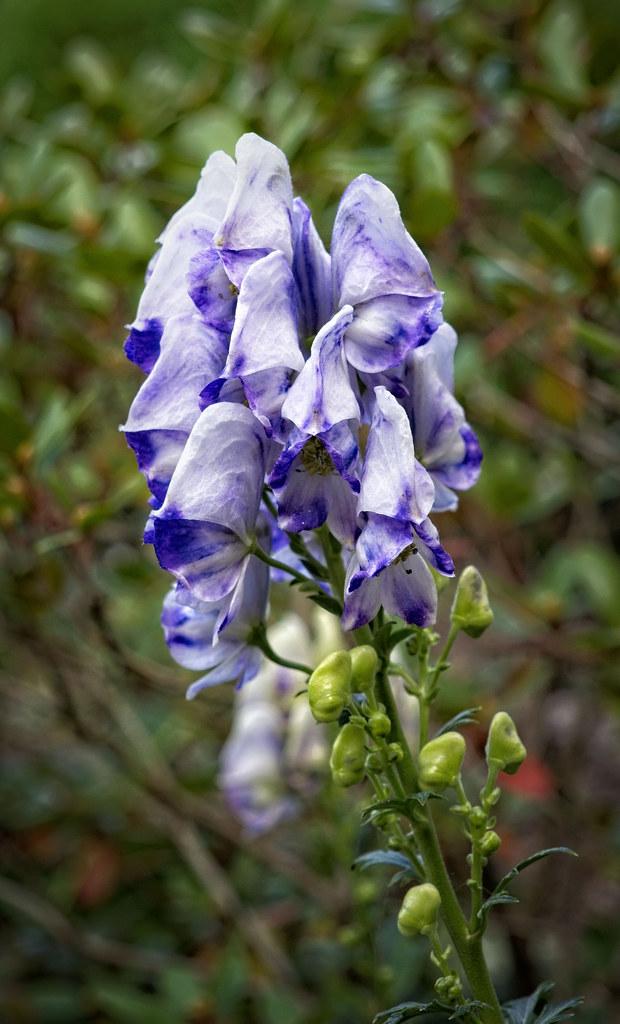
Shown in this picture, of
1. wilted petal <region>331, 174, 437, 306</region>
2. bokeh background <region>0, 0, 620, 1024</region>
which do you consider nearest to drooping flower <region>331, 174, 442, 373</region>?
wilted petal <region>331, 174, 437, 306</region>

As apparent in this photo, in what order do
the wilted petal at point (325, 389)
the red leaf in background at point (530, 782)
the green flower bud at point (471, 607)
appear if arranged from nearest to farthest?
the wilted petal at point (325, 389) < the green flower bud at point (471, 607) < the red leaf in background at point (530, 782)

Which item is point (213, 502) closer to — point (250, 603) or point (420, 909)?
point (250, 603)

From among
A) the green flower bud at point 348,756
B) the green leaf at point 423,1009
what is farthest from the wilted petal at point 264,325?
the green leaf at point 423,1009

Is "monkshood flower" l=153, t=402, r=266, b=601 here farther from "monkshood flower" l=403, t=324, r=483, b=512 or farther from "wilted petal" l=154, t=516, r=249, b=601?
"monkshood flower" l=403, t=324, r=483, b=512

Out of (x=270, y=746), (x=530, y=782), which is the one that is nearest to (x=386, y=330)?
(x=270, y=746)

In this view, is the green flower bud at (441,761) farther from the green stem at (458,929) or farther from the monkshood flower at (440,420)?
the monkshood flower at (440,420)

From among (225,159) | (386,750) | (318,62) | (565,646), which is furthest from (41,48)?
(386,750)
